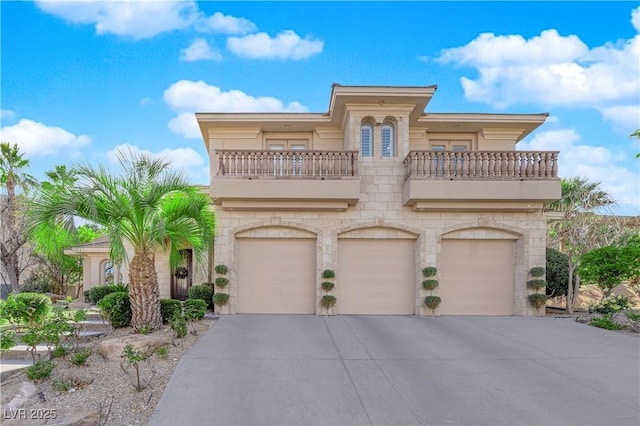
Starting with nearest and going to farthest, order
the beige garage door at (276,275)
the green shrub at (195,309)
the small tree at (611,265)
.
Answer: the green shrub at (195,309) → the small tree at (611,265) → the beige garage door at (276,275)

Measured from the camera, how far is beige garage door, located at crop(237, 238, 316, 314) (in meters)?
11.1

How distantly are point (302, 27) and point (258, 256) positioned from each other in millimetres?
7295

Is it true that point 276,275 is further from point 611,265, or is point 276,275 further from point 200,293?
point 611,265

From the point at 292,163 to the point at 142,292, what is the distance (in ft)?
17.7

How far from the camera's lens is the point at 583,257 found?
35.0 feet

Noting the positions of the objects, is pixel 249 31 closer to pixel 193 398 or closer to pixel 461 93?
pixel 461 93

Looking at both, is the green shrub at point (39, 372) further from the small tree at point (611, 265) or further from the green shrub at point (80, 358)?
the small tree at point (611, 265)

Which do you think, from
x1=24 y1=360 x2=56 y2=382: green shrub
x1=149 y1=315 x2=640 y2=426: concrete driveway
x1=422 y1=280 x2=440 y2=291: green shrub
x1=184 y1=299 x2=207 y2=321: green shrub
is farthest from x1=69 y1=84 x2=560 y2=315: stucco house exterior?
x1=24 y1=360 x2=56 y2=382: green shrub

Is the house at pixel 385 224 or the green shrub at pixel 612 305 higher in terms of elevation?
the house at pixel 385 224

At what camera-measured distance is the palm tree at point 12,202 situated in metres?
15.8

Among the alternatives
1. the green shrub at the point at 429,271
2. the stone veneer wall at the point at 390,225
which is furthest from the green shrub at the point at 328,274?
the green shrub at the point at 429,271

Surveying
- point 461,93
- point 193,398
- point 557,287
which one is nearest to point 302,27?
point 461,93

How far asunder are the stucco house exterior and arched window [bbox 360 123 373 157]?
0.12 feet

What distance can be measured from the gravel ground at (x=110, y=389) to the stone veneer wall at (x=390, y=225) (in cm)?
511
